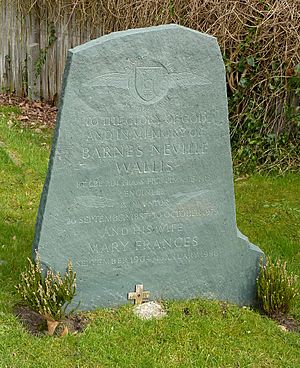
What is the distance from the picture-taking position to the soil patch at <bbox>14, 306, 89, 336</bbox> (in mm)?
4586

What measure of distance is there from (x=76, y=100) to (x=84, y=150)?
34 cm

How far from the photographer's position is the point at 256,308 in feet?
17.3

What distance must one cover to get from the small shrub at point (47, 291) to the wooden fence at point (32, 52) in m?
7.15

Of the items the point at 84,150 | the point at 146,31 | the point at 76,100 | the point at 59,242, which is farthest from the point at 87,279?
the point at 146,31

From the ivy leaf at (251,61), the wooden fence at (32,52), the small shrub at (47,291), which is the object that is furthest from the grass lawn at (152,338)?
the wooden fence at (32,52)

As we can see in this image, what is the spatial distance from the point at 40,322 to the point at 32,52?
7.56 metres

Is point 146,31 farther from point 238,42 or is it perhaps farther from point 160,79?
point 238,42

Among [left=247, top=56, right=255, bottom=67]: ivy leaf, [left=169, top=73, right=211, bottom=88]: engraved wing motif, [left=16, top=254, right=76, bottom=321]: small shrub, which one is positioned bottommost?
[left=16, top=254, right=76, bottom=321]: small shrub

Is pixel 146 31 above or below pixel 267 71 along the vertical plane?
above

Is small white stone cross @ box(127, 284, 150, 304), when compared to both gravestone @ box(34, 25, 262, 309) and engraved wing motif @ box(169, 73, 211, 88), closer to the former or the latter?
gravestone @ box(34, 25, 262, 309)

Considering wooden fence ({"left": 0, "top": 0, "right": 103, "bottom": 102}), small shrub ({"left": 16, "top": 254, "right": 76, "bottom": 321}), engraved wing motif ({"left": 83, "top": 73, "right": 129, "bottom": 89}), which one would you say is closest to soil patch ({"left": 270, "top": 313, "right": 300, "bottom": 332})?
small shrub ({"left": 16, "top": 254, "right": 76, "bottom": 321})

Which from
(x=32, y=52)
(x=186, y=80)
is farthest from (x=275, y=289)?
(x=32, y=52)

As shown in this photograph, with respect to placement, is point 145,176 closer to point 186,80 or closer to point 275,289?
Result: point 186,80

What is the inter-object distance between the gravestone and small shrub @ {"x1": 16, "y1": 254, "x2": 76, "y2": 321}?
149mm
